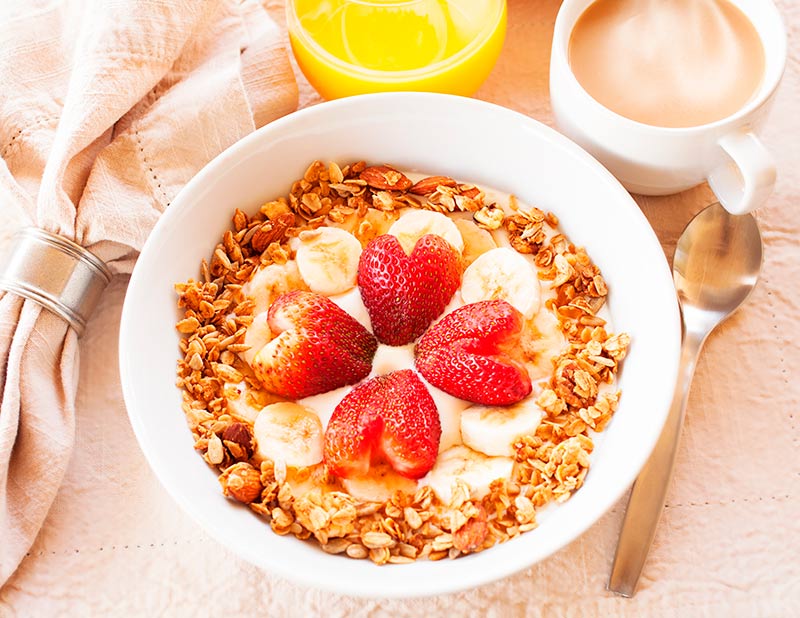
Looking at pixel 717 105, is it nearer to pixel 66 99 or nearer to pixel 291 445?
pixel 291 445

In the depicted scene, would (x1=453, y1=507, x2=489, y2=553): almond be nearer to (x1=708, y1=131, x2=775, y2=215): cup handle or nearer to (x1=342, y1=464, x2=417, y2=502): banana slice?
(x1=342, y1=464, x2=417, y2=502): banana slice

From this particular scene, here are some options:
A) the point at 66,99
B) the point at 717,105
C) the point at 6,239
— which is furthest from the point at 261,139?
the point at 717,105

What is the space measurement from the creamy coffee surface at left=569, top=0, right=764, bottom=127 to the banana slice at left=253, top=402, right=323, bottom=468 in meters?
0.48

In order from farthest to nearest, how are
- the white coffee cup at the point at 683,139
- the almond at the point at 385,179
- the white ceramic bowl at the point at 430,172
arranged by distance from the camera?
1. the almond at the point at 385,179
2. the white coffee cup at the point at 683,139
3. the white ceramic bowl at the point at 430,172

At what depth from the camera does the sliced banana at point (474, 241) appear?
3.62ft

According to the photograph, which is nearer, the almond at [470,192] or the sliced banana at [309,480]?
the sliced banana at [309,480]

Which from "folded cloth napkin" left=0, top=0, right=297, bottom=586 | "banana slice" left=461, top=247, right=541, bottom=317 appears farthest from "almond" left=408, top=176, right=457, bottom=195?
"folded cloth napkin" left=0, top=0, right=297, bottom=586

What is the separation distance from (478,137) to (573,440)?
0.35 m

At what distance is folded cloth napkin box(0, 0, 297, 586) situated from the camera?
1.05 m

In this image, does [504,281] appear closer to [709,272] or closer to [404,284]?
[404,284]

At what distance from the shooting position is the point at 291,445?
38.6 inches

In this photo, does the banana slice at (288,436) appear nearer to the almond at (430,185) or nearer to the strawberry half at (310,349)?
the strawberry half at (310,349)

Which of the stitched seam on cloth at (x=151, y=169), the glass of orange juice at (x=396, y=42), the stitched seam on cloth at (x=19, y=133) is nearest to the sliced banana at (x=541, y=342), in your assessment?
the glass of orange juice at (x=396, y=42)

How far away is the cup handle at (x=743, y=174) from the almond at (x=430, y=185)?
291 millimetres
